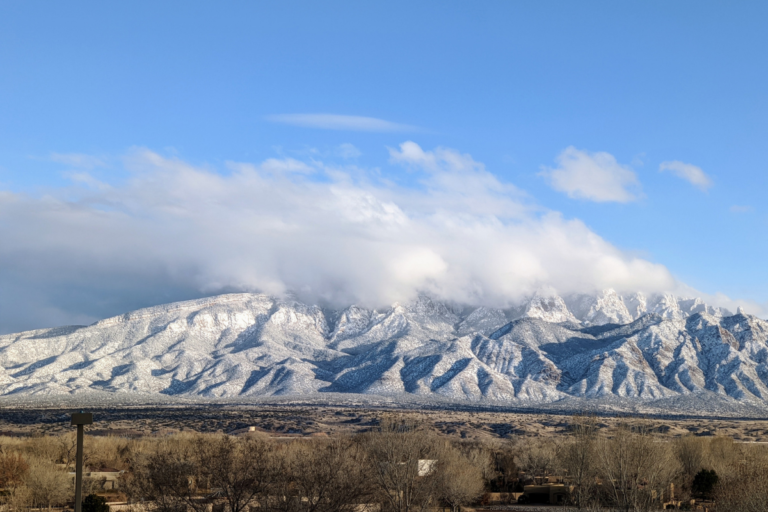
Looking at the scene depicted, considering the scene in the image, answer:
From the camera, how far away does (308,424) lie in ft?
465

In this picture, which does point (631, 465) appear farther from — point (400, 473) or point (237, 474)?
point (237, 474)

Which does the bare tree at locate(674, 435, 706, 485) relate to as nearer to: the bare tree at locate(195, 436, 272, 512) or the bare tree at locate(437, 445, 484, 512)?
the bare tree at locate(437, 445, 484, 512)

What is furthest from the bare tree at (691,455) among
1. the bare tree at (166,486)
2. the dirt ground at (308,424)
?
the bare tree at (166,486)

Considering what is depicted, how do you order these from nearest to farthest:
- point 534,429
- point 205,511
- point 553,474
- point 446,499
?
1. point 205,511
2. point 446,499
3. point 553,474
4. point 534,429

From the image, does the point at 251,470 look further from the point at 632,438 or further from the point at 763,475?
the point at 763,475

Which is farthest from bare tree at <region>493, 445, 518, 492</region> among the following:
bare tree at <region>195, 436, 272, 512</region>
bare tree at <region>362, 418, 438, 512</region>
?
bare tree at <region>195, 436, 272, 512</region>

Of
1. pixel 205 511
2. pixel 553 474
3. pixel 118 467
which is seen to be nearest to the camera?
pixel 205 511

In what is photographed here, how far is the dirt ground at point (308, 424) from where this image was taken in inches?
4724

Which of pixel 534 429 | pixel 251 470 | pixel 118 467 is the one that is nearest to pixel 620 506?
pixel 251 470

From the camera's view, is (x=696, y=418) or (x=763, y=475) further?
(x=696, y=418)

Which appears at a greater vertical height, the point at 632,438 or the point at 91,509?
the point at 632,438

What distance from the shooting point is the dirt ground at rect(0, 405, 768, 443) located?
120 m

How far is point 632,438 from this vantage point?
5028 cm

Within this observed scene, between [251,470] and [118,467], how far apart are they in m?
38.5
